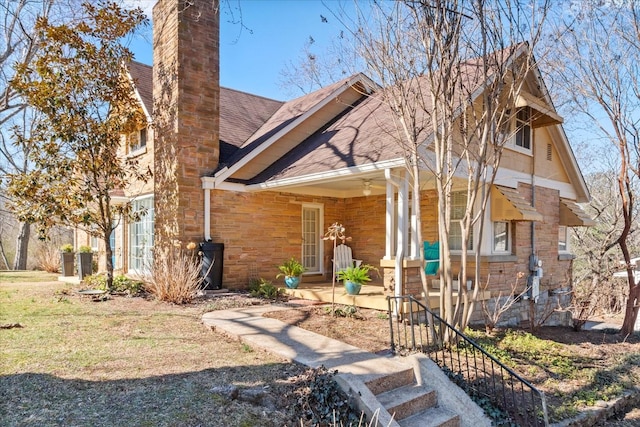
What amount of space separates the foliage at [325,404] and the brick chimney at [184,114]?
614 centimetres

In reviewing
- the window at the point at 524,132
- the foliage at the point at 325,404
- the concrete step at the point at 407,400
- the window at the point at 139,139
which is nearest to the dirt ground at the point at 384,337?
the concrete step at the point at 407,400

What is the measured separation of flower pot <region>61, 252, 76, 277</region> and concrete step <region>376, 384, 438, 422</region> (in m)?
12.9

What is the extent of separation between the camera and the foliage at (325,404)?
380cm

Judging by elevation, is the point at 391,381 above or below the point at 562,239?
below

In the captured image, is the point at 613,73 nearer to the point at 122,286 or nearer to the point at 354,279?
the point at 354,279

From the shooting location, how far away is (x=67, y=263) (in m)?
13.8

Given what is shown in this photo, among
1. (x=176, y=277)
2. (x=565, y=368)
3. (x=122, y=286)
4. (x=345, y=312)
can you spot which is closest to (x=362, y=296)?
(x=345, y=312)

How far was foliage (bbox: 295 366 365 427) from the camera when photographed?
12.5 ft

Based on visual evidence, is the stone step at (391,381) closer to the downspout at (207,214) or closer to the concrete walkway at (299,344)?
the concrete walkway at (299,344)

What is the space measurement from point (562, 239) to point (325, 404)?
11.6 meters

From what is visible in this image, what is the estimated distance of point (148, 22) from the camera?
10.2 meters

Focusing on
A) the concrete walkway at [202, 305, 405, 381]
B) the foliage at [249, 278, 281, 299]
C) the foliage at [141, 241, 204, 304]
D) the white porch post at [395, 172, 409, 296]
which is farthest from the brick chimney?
the white porch post at [395, 172, 409, 296]

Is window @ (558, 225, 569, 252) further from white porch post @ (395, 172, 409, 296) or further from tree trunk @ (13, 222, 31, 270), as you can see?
tree trunk @ (13, 222, 31, 270)

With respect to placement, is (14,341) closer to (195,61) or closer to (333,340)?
(333,340)
